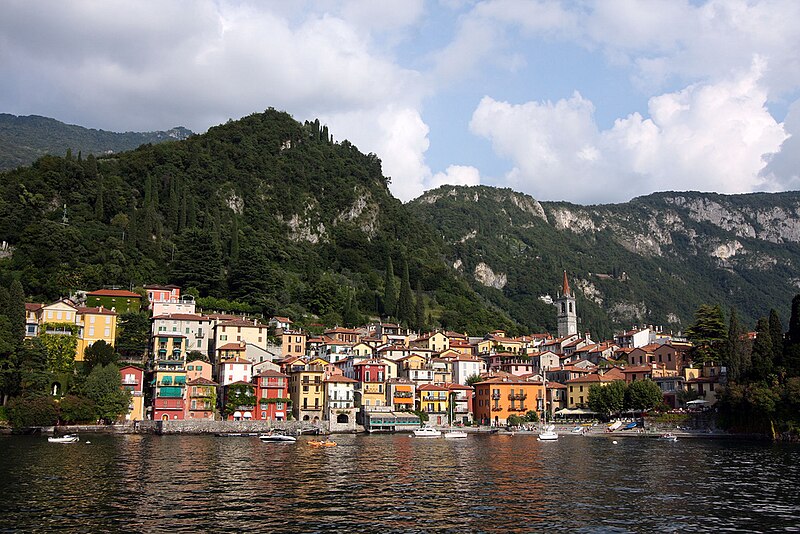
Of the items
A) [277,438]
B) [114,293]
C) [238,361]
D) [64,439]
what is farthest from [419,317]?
[64,439]

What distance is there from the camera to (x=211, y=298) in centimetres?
11250

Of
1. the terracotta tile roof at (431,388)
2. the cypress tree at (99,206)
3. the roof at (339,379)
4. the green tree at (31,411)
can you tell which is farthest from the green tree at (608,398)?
the cypress tree at (99,206)

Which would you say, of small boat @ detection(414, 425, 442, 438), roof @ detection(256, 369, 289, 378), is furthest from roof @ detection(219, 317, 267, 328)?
small boat @ detection(414, 425, 442, 438)

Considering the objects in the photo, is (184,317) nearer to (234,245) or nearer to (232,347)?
(232,347)

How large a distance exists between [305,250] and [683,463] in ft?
384

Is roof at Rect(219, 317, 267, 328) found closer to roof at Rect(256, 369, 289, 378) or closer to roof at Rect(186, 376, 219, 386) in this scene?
roof at Rect(256, 369, 289, 378)

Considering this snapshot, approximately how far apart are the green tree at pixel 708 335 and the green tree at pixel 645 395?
13.4 metres

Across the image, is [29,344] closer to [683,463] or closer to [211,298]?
[211,298]

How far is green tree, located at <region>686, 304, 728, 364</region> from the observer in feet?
328

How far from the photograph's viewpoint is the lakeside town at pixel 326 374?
85812 millimetres

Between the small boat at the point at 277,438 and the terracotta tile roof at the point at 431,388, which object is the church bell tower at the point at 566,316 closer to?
the terracotta tile roof at the point at 431,388

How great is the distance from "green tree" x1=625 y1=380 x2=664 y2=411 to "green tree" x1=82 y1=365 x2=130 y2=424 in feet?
192

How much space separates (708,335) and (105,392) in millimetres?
78075

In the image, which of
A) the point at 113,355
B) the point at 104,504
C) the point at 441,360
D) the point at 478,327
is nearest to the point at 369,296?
the point at 478,327
